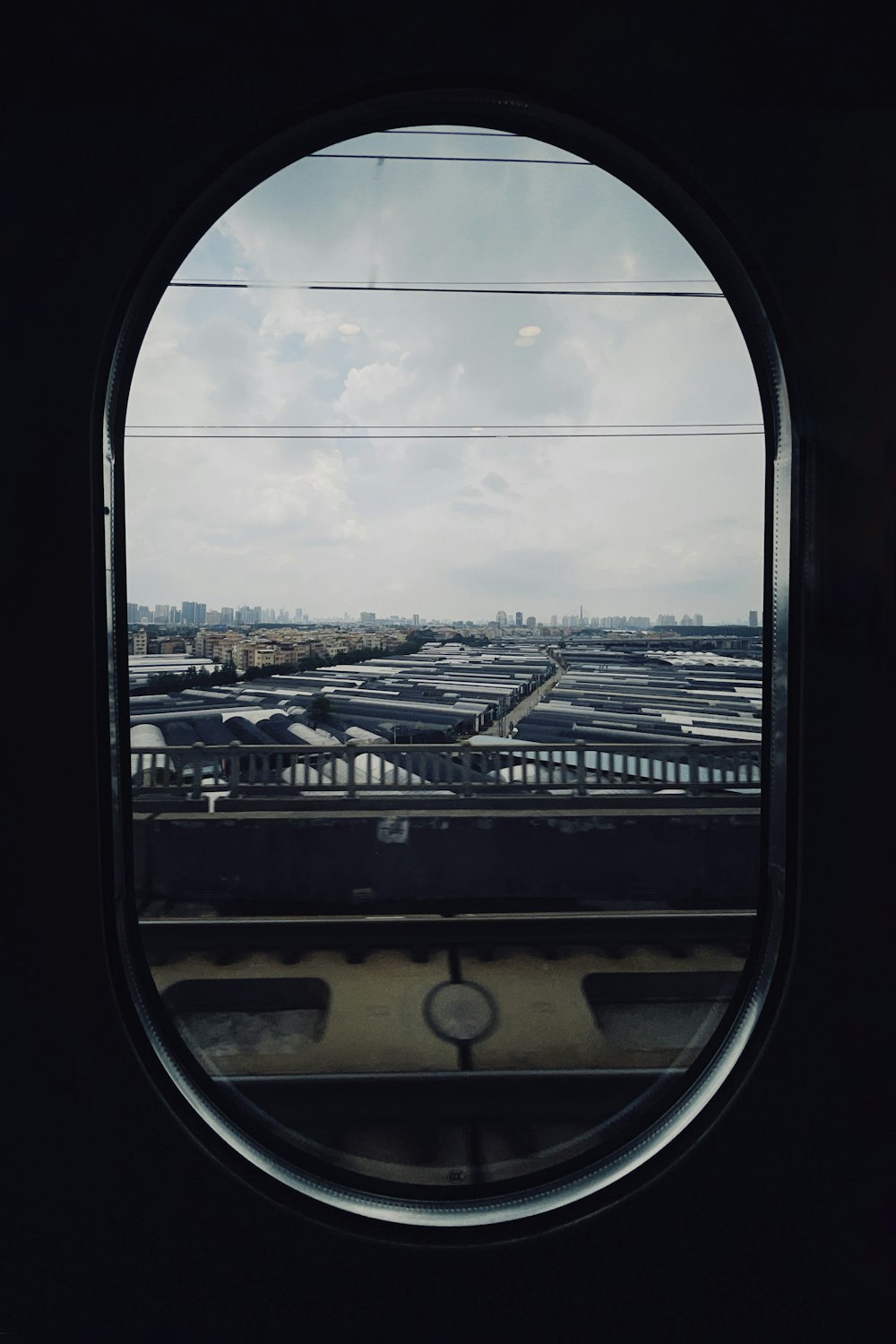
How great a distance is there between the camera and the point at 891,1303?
1.04 meters

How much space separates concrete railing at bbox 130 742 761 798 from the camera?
193 inches

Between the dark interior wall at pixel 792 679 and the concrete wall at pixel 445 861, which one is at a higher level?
the dark interior wall at pixel 792 679

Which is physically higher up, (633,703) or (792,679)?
(792,679)

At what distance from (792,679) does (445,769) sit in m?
4.25

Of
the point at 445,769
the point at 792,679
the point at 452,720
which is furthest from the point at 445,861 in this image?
the point at 792,679

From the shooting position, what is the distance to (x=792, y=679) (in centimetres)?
103

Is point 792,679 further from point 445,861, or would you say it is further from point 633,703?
point 633,703

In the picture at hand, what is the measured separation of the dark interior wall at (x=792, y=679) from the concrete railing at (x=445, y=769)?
3.89m

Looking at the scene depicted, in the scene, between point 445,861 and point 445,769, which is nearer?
point 445,861

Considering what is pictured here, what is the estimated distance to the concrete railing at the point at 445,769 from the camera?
4.89 meters

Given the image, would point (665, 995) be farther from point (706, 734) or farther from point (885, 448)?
point (706, 734)

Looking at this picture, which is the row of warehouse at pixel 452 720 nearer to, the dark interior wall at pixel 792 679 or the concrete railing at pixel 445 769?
the concrete railing at pixel 445 769

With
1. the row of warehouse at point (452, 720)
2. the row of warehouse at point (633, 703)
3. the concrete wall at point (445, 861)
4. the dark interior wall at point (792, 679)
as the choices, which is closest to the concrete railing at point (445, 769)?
the row of warehouse at point (452, 720)

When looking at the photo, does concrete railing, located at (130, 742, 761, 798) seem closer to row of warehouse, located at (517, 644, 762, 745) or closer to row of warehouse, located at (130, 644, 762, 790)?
row of warehouse, located at (130, 644, 762, 790)
